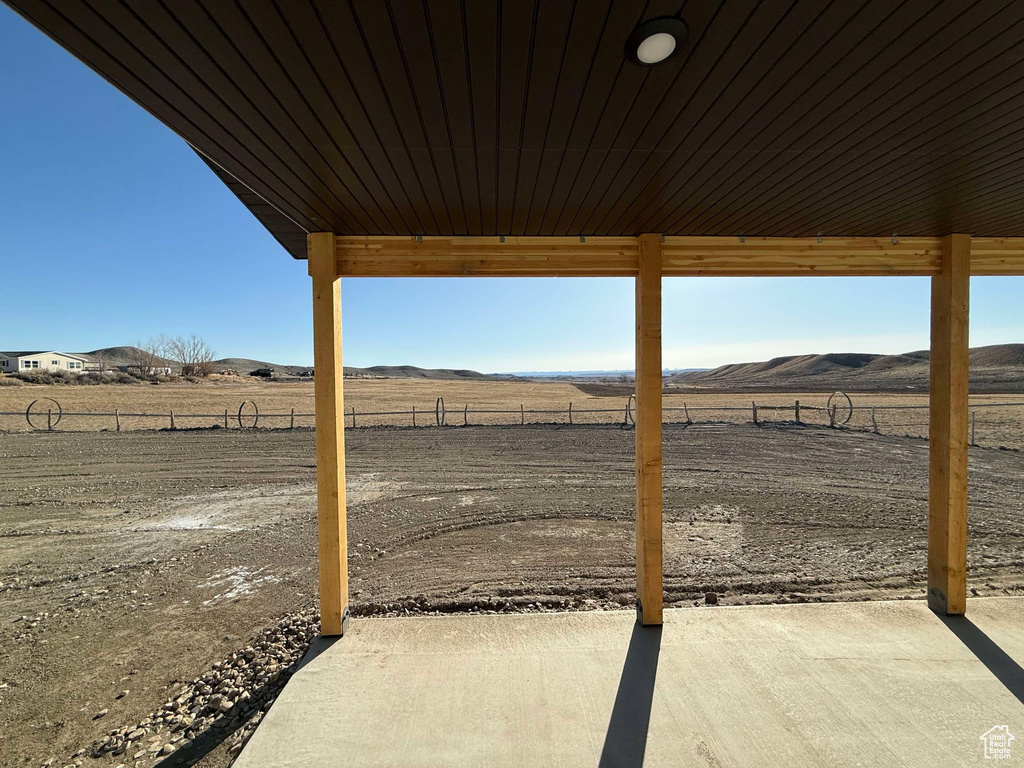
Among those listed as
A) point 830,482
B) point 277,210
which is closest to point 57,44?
point 277,210

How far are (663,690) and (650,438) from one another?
1.60 meters

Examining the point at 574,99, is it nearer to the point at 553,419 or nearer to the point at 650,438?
the point at 650,438

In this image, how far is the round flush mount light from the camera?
133cm

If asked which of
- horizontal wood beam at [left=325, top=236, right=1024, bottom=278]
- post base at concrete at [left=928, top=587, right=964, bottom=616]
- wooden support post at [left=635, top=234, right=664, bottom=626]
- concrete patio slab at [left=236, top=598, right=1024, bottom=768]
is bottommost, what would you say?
concrete patio slab at [left=236, top=598, right=1024, bottom=768]

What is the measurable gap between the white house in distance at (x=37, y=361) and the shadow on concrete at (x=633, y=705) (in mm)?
74982

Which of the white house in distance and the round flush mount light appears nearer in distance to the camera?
the round flush mount light

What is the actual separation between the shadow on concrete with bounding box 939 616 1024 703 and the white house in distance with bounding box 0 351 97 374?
251 feet

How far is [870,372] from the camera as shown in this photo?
62.5 metres

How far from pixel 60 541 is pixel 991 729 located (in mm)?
9085

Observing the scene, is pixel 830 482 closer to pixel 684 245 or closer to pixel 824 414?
pixel 684 245

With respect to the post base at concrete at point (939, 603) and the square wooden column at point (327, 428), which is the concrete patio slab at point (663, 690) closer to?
the post base at concrete at point (939, 603)

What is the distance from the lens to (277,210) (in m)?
2.88

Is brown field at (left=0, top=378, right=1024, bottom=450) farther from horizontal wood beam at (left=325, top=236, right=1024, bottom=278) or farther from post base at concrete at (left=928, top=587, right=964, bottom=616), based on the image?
horizontal wood beam at (left=325, top=236, right=1024, bottom=278)

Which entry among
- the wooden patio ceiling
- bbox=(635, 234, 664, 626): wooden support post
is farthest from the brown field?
the wooden patio ceiling
